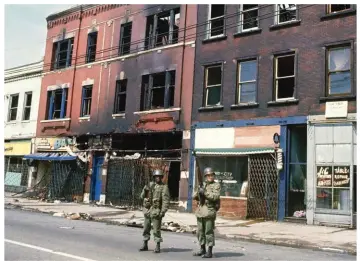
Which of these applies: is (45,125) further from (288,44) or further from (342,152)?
(342,152)

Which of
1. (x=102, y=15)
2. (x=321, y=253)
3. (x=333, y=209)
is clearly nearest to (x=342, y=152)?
(x=333, y=209)

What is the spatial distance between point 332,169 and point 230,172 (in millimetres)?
4339

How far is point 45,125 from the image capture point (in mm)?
26078

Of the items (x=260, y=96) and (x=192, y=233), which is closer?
(x=192, y=233)

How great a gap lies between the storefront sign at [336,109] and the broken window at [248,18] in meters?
5.14

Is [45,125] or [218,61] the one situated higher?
[218,61]

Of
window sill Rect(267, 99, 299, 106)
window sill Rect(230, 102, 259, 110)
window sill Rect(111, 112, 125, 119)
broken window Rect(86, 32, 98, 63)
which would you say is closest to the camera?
window sill Rect(267, 99, 299, 106)

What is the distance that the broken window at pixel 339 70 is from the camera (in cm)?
1532

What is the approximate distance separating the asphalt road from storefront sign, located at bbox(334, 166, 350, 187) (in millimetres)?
5613

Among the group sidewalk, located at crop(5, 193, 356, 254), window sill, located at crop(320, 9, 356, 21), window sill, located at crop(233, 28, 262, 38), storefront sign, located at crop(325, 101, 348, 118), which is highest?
window sill, located at crop(233, 28, 262, 38)

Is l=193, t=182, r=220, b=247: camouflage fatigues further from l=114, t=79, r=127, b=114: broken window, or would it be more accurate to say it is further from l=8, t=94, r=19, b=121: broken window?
l=8, t=94, r=19, b=121: broken window

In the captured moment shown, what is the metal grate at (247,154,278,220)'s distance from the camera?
52.7ft

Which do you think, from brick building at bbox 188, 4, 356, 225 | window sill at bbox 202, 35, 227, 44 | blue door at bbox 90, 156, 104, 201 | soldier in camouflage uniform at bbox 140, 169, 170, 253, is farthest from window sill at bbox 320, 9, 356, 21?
blue door at bbox 90, 156, 104, 201

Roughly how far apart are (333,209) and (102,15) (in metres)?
17.1
